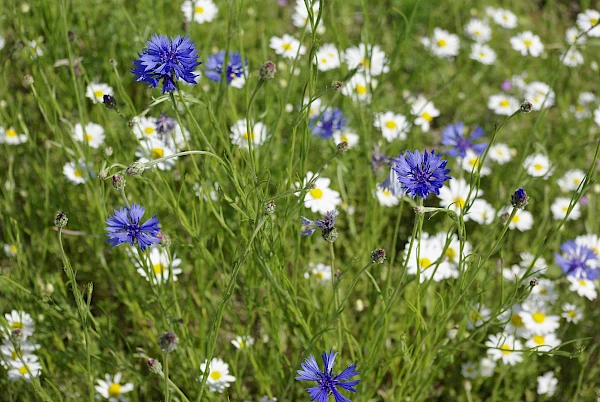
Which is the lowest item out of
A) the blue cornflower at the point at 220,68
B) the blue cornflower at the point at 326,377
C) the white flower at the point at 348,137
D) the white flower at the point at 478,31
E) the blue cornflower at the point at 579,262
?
the blue cornflower at the point at 326,377

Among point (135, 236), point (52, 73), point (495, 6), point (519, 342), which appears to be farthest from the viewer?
point (495, 6)

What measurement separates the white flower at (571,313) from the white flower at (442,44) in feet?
4.97

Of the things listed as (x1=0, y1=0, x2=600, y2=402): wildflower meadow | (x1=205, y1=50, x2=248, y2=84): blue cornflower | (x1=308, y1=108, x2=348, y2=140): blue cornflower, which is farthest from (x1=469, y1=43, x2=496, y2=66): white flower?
(x1=205, y1=50, x2=248, y2=84): blue cornflower

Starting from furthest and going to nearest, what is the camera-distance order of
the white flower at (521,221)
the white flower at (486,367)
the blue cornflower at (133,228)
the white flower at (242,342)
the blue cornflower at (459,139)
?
the white flower at (521,221) → the blue cornflower at (459,139) → the white flower at (486,367) → the white flower at (242,342) → the blue cornflower at (133,228)

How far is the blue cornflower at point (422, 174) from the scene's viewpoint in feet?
4.05

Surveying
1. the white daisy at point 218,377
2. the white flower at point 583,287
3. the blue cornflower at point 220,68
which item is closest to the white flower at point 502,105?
the white flower at point 583,287

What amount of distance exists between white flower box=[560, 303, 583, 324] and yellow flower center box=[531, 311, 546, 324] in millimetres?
81

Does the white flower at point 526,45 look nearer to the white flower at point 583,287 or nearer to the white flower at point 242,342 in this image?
the white flower at point 583,287

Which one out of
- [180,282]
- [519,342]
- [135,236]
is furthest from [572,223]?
[135,236]

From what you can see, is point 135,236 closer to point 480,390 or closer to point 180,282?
point 180,282

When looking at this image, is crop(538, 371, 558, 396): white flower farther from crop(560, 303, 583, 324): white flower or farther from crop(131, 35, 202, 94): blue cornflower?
crop(131, 35, 202, 94): blue cornflower

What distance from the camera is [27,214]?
2.18 meters

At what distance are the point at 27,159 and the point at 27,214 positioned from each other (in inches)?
14.6

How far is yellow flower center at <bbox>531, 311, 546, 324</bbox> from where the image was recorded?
2.08 meters
